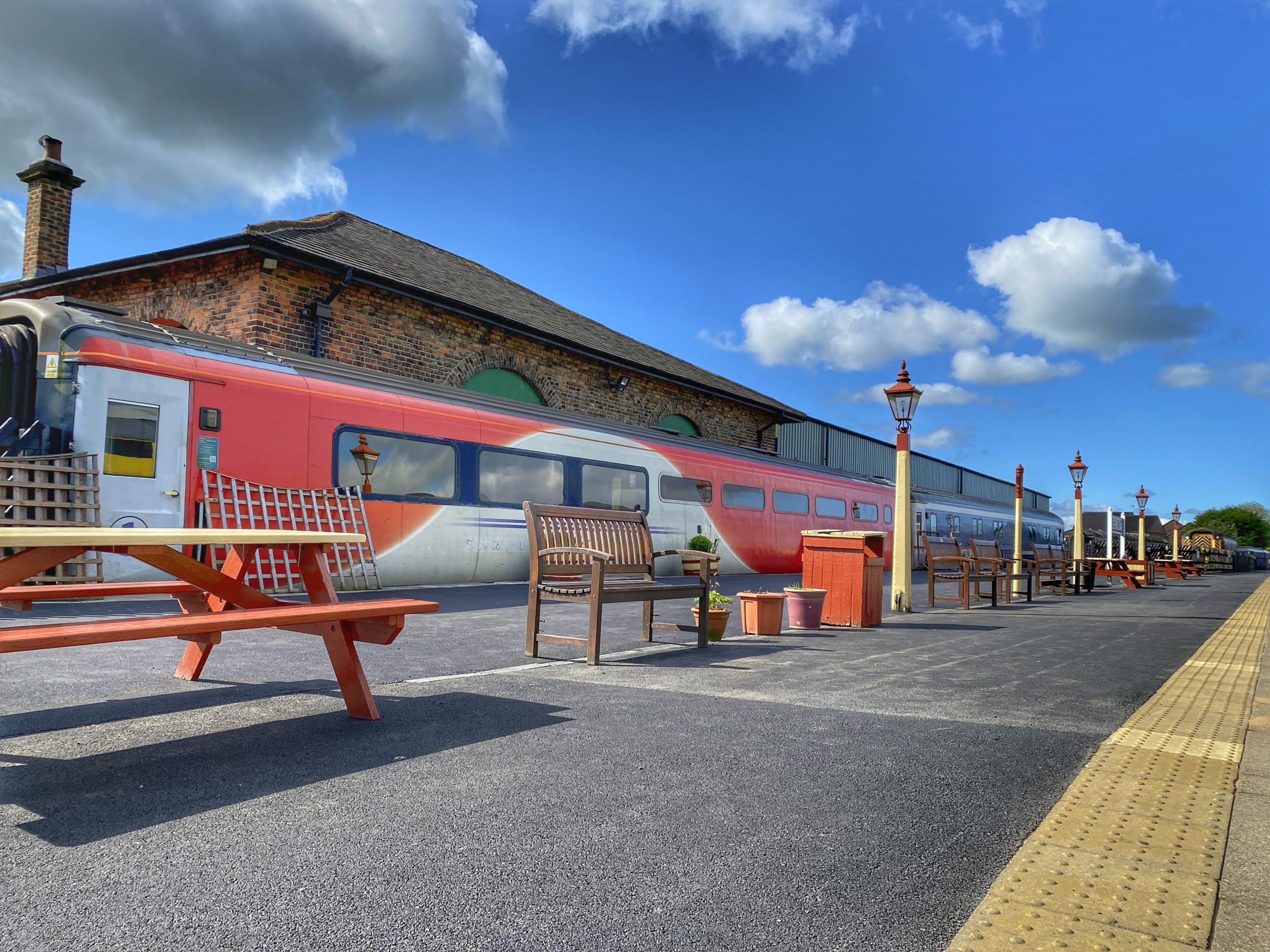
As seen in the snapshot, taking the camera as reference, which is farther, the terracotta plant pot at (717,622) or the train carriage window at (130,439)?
the train carriage window at (130,439)

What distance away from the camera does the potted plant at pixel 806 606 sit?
7961 mm

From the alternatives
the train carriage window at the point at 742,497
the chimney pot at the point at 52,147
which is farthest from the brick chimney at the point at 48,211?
the train carriage window at the point at 742,497

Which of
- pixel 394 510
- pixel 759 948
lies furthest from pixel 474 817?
pixel 394 510

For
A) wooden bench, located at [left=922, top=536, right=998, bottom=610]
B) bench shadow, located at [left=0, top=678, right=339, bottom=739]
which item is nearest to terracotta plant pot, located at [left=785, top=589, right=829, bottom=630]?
wooden bench, located at [left=922, top=536, right=998, bottom=610]

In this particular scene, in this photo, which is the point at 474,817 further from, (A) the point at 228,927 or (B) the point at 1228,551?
(B) the point at 1228,551

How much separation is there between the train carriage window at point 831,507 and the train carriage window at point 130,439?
1541cm

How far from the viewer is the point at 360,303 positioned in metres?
14.6

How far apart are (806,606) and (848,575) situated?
0.79 meters

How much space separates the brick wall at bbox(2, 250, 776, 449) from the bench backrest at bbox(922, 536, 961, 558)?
8.96 m

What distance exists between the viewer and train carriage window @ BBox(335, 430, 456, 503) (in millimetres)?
10492

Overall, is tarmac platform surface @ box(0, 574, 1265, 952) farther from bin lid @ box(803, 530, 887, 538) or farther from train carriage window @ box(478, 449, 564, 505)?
train carriage window @ box(478, 449, 564, 505)

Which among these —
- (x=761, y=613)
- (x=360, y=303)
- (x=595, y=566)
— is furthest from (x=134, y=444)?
(x=360, y=303)

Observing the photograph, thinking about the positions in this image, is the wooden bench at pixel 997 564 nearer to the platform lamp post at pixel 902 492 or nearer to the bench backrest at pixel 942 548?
the bench backrest at pixel 942 548

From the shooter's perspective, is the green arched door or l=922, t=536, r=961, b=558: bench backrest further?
the green arched door
